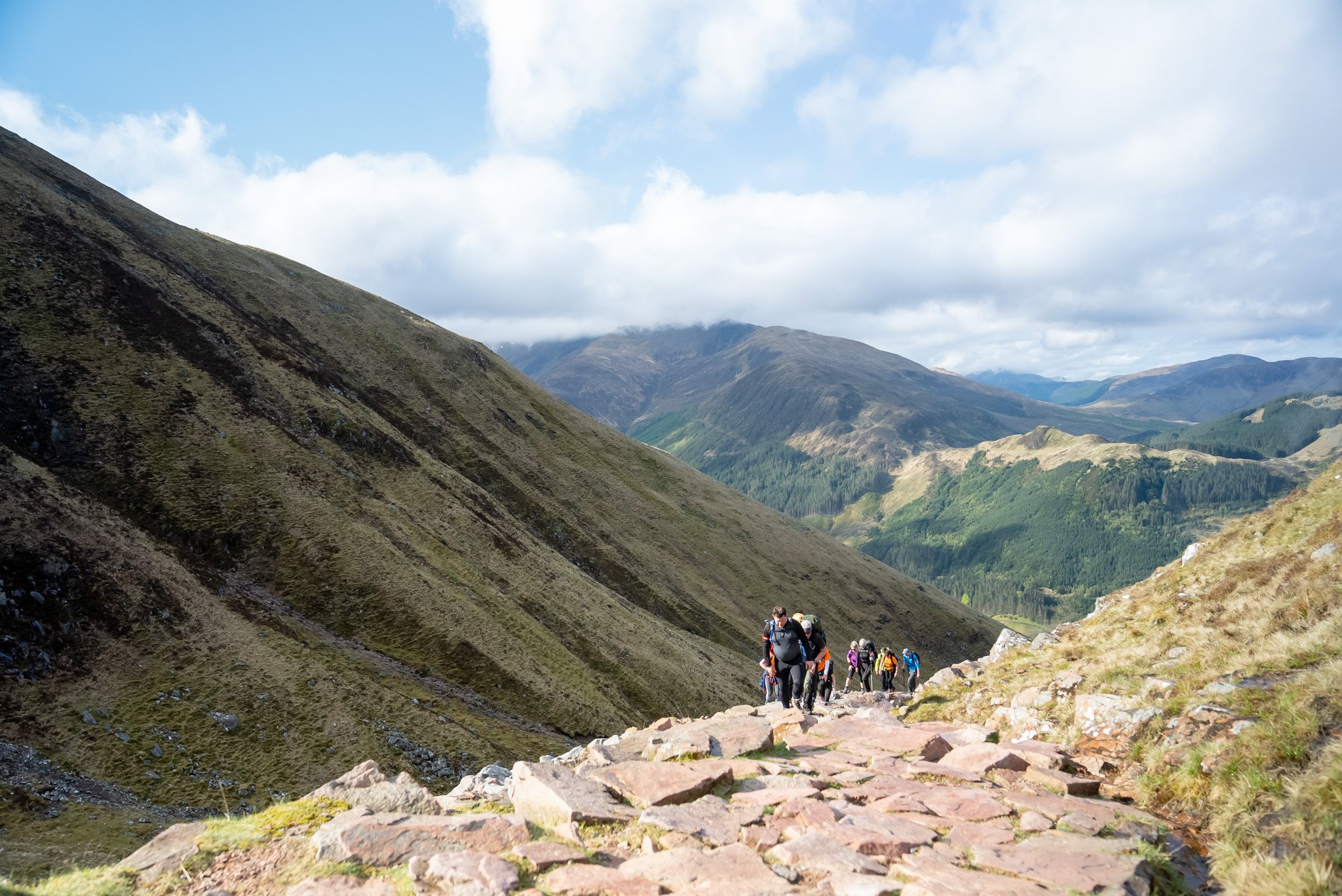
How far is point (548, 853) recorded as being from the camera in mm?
9727

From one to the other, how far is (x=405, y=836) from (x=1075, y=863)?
9915mm

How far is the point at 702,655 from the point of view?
85938 millimetres

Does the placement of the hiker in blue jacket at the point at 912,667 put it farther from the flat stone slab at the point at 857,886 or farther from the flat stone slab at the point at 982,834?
the flat stone slab at the point at 857,886

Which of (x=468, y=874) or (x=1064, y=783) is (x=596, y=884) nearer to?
(x=468, y=874)

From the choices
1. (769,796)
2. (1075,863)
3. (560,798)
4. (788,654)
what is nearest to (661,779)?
(769,796)

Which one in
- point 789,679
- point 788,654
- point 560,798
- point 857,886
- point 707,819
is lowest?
point 789,679

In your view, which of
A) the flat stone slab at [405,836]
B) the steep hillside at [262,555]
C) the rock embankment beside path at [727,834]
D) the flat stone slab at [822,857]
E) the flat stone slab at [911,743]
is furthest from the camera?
the steep hillside at [262,555]

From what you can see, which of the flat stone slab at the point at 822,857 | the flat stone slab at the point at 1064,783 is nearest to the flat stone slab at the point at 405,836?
the flat stone slab at the point at 822,857

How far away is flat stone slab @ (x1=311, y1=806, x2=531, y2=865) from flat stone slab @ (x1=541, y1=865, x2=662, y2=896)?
141cm

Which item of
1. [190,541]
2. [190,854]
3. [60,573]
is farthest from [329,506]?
[190,854]

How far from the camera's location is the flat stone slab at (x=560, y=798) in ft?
36.8

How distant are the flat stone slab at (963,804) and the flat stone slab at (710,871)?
438 centimetres

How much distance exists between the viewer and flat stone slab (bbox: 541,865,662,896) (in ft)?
28.9

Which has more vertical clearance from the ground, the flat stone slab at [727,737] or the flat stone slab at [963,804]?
the flat stone slab at [963,804]
